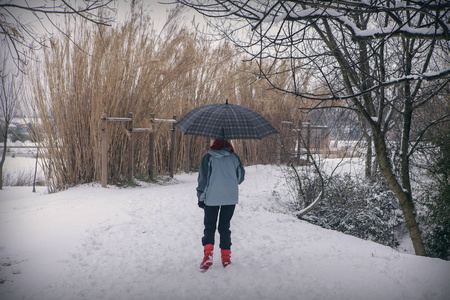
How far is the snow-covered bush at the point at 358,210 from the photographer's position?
6.45 meters

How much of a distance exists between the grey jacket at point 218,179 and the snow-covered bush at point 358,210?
338 centimetres

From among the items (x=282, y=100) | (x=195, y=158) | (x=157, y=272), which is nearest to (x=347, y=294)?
(x=157, y=272)

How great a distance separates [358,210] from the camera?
6.61 meters

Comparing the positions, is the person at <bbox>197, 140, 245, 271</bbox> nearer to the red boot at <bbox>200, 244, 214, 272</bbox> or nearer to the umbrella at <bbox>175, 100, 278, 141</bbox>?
the red boot at <bbox>200, 244, 214, 272</bbox>

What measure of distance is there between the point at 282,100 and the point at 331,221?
6.74m

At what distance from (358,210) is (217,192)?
4.06 metres

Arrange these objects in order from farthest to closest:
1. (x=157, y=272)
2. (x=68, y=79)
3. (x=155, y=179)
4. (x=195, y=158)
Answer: (x=195, y=158), (x=155, y=179), (x=68, y=79), (x=157, y=272)

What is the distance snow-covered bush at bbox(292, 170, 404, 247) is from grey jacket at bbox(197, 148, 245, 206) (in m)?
3.38

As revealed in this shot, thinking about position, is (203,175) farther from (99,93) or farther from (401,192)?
(99,93)

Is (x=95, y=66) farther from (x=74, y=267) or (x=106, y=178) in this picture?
(x=74, y=267)

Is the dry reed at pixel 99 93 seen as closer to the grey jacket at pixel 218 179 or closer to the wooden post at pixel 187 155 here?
the wooden post at pixel 187 155

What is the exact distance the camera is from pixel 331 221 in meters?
6.73

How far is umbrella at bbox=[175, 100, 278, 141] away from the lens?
11.8ft

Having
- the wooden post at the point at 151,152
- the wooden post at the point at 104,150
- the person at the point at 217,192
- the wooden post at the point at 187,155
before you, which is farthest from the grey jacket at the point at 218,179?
the wooden post at the point at 187,155
